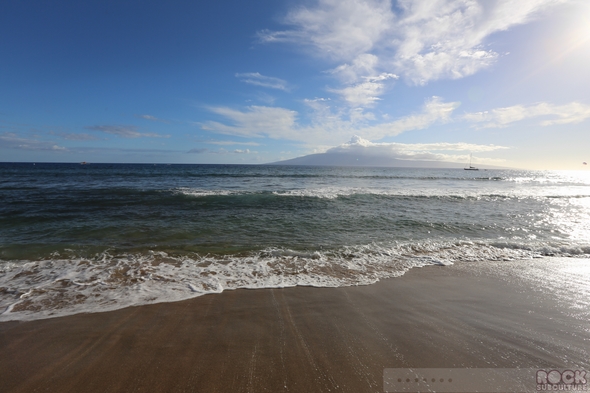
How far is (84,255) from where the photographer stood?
700 cm

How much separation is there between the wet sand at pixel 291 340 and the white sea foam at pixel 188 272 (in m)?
0.45

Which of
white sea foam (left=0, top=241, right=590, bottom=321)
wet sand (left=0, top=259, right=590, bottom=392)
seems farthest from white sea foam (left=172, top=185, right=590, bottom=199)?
wet sand (left=0, top=259, right=590, bottom=392)

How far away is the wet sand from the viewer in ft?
9.18

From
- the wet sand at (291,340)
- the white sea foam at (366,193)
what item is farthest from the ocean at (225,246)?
the white sea foam at (366,193)

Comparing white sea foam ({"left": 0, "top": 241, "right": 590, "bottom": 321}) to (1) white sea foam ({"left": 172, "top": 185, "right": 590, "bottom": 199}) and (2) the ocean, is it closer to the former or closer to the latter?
(2) the ocean

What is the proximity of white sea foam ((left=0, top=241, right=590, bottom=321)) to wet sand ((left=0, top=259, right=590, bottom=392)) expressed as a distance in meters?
0.45

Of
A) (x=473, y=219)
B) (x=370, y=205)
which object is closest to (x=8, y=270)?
(x=370, y=205)

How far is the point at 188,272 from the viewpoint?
5973 millimetres

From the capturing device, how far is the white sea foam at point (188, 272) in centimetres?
461

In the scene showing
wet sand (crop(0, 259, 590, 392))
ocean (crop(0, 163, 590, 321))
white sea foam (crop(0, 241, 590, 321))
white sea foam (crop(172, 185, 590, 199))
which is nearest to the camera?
wet sand (crop(0, 259, 590, 392))

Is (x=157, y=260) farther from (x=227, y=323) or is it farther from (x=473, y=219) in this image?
(x=473, y=219)

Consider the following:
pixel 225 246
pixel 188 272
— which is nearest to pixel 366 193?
pixel 225 246

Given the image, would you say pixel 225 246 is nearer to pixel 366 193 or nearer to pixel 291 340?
pixel 291 340

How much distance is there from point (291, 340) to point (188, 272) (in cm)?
357
